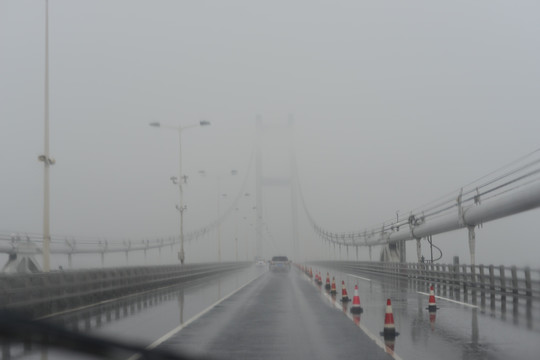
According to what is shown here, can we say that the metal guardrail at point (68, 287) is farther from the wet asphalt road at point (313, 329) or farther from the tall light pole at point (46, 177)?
the tall light pole at point (46, 177)

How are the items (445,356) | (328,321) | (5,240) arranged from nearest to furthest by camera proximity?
(445,356) < (328,321) < (5,240)

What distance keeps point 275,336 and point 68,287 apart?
868 centimetres

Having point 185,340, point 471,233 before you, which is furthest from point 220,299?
point 471,233

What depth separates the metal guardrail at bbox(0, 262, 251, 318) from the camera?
15.6m

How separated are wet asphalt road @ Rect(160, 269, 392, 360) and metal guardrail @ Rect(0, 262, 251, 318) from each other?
13.4 feet

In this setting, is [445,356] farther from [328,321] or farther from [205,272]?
[205,272]

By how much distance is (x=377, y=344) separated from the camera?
11.8 meters

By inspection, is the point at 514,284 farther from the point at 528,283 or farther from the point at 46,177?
the point at 46,177

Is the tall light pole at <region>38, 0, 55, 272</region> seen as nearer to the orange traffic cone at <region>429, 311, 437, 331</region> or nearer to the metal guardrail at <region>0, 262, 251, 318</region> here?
the metal guardrail at <region>0, 262, 251, 318</region>

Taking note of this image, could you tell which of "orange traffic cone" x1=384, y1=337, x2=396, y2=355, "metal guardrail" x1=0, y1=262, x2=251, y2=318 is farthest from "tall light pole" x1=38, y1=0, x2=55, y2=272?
"orange traffic cone" x1=384, y1=337, x2=396, y2=355

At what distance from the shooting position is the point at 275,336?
42.9 ft

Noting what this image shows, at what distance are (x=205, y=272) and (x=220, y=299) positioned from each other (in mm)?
27615

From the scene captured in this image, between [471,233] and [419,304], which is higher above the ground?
[471,233]

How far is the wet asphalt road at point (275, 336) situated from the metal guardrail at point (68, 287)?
407 centimetres
